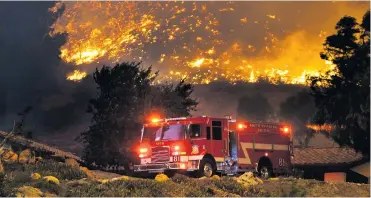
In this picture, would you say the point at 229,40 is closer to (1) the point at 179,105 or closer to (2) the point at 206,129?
(1) the point at 179,105

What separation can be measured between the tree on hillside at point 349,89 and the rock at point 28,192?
2849 cm

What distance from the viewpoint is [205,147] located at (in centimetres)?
2206

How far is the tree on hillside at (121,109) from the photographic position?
44656 millimetres

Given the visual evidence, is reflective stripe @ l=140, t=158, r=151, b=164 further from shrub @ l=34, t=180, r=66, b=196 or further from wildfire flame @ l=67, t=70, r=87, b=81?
wildfire flame @ l=67, t=70, r=87, b=81

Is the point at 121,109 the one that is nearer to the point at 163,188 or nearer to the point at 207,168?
the point at 207,168

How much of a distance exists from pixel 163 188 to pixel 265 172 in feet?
38.8

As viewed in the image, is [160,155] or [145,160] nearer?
[160,155]

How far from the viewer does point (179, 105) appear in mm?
50188

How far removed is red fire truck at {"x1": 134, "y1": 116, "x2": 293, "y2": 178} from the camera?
862 inches

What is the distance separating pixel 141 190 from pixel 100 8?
140912mm

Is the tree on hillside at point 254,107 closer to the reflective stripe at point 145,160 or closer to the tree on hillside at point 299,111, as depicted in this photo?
the tree on hillside at point 299,111

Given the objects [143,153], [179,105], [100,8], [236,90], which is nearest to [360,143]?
[179,105]

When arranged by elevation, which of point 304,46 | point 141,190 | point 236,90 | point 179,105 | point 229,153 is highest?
point 304,46

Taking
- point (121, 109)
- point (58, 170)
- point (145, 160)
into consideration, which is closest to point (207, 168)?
point (145, 160)
